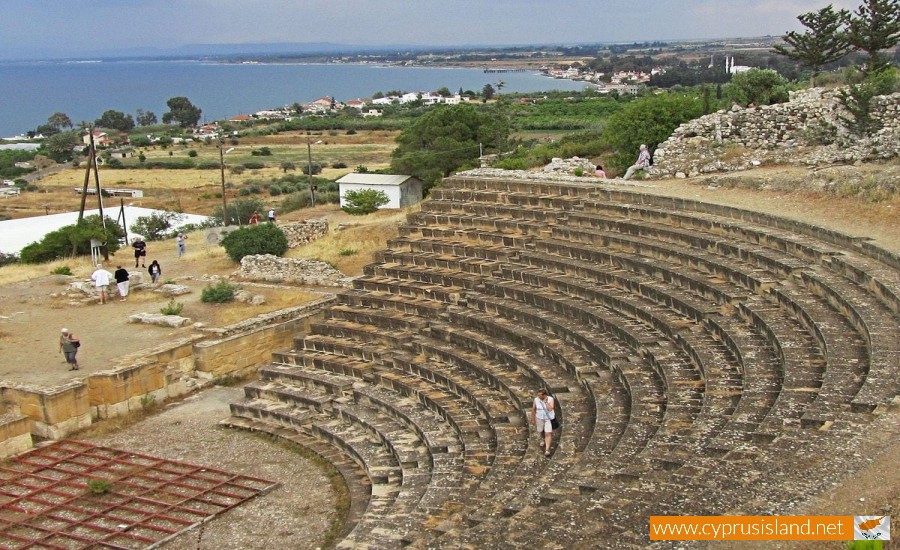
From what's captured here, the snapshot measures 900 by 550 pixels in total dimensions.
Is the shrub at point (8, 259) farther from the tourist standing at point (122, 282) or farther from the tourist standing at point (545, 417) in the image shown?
the tourist standing at point (545, 417)

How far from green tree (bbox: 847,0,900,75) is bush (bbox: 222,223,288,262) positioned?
49.1ft

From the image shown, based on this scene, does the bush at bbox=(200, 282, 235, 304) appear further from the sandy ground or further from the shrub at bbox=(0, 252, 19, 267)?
the shrub at bbox=(0, 252, 19, 267)

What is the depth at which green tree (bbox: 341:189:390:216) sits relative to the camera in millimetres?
31328

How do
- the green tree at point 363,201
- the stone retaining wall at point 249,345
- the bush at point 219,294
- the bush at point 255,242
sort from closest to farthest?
the stone retaining wall at point 249,345, the bush at point 219,294, the bush at point 255,242, the green tree at point 363,201

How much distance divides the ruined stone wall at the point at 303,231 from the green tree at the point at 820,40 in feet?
44.1

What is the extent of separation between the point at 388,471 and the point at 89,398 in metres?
5.66

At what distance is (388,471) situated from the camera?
11320mm

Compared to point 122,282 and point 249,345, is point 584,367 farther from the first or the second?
point 122,282

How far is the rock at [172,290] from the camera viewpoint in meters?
19.6

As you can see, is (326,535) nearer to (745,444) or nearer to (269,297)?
(745,444)

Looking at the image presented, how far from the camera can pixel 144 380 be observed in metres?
14.6

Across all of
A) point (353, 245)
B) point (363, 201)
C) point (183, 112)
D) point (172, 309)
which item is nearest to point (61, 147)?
point (183, 112)

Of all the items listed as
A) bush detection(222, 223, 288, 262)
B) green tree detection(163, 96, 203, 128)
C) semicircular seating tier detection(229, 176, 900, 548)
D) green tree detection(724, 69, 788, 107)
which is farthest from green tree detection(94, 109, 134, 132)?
semicircular seating tier detection(229, 176, 900, 548)

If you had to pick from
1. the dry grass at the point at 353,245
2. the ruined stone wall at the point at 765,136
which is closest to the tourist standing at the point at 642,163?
the ruined stone wall at the point at 765,136
